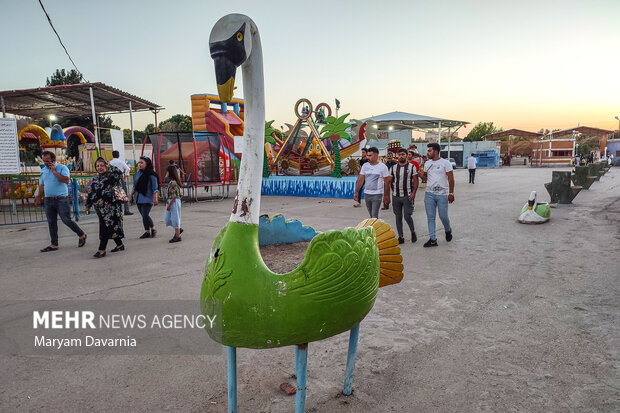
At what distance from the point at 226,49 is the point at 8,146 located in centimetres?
976

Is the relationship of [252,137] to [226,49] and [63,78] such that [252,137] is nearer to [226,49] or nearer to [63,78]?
[226,49]

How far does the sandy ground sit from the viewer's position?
7.49 ft

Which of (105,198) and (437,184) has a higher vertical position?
(437,184)

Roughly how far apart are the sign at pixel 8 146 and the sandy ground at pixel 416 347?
12.7ft

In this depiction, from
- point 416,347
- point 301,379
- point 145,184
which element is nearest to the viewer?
point 301,379

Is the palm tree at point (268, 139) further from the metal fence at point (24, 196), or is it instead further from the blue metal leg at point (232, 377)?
the blue metal leg at point (232, 377)

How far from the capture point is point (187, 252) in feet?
19.2

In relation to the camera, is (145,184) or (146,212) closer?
(145,184)

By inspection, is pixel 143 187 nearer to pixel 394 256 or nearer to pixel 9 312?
pixel 9 312

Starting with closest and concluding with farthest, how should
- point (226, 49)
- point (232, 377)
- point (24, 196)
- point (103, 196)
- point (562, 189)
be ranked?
point (226, 49) < point (232, 377) < point (103, 196) < point (562, 189) < point (24, 196)

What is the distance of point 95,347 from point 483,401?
2936 mm

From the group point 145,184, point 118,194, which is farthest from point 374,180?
point 145,184

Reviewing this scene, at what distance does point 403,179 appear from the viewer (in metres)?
6.01

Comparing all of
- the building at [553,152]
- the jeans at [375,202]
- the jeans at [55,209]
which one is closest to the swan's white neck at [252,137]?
the jeans at [375,202]
